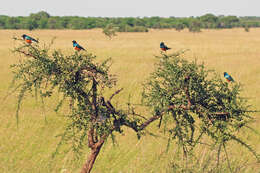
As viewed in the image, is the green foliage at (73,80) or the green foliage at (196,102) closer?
the green foliage at (196,102)

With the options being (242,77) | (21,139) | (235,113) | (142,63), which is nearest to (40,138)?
(21,139)

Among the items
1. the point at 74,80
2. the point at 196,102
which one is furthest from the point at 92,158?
the point at 196,102

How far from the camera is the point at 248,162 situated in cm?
1538

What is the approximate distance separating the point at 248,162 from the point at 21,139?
1396cm

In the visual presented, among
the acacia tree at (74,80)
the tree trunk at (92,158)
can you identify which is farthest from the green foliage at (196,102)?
the tree trunk at (92,158)

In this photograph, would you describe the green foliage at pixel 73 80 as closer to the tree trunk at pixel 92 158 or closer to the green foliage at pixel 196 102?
Answer: the tree trunk at pixel 92 158

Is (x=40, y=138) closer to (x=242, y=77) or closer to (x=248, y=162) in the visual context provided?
(x=248, y=162)

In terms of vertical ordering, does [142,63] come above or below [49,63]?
below

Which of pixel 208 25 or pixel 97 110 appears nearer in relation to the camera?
pixel 97 110

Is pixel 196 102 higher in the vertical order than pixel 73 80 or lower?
lower

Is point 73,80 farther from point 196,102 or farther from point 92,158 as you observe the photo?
point 196,102

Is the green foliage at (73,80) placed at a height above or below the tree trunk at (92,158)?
above

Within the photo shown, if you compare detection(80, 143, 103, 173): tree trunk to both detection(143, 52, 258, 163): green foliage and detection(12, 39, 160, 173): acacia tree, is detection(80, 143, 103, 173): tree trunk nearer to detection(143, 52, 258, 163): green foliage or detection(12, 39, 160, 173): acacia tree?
detection(12, 39, 160, 173): acacia tree

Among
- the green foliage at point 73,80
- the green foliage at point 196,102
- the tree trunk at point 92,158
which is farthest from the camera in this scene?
the tree trunk at point 92,158
